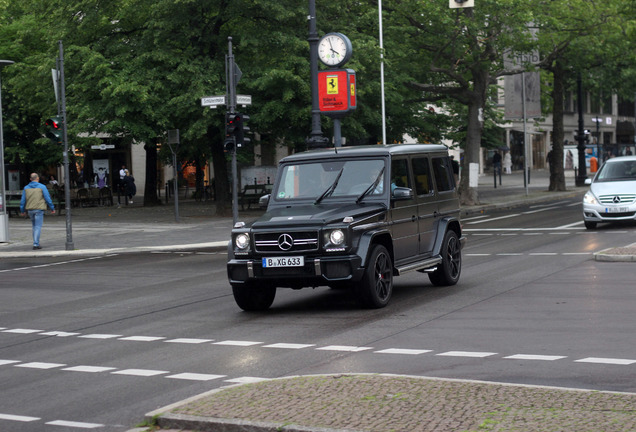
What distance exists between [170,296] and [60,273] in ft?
18.1

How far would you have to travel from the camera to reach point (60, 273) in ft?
64.4

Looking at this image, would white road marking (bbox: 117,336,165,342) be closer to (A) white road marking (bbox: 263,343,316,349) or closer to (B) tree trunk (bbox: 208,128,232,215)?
(A) white road marking (bbox: 263,343,316,349)

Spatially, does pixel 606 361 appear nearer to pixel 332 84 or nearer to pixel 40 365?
pixel 40 365

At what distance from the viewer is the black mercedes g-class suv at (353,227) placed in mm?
11734

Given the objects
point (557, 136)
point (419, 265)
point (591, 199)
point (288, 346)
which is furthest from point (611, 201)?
point (557, 136)

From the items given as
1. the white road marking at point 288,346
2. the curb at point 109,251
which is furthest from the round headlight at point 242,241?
the curb at point 109,251

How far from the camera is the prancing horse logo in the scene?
1180cm

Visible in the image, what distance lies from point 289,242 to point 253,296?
1.13 metres

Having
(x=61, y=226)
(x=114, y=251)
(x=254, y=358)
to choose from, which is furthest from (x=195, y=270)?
(x=61, y=226)

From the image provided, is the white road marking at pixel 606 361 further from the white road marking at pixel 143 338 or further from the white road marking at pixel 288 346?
the white road marking at pixel 143 338

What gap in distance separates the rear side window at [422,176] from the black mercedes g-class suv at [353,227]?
0.02 meters

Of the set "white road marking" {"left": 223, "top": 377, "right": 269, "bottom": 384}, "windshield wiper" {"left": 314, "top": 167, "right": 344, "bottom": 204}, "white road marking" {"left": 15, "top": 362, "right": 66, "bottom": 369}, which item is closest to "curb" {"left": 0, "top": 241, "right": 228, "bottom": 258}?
"windshield wiper" {"left": 314, "top": 167, "right": 344, "bottom": 204}

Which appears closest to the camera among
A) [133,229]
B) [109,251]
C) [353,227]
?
[353,227]

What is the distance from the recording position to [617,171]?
1000 inches
